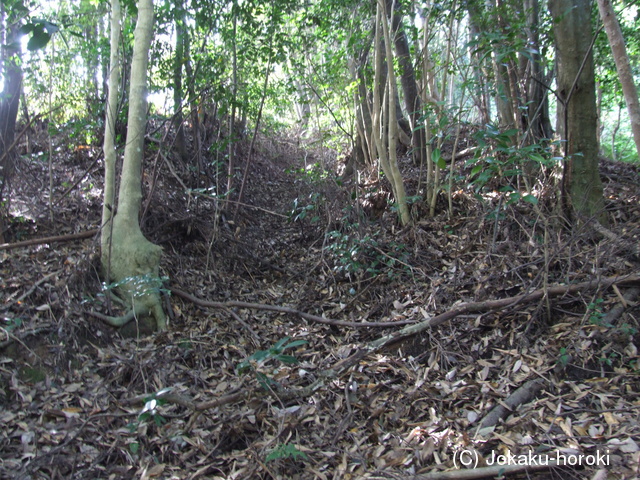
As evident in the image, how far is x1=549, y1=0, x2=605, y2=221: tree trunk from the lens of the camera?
170 inches

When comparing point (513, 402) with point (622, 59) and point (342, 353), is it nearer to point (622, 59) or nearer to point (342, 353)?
point (342, 353)

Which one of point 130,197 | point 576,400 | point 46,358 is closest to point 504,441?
point 576,400

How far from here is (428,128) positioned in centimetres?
569

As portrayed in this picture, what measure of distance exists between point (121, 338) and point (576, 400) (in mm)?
3757

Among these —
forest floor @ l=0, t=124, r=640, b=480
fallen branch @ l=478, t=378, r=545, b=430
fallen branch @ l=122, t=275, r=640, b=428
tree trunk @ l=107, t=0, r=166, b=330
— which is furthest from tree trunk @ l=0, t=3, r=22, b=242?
fallen branch @ l=478, t=378, r=545, b=430

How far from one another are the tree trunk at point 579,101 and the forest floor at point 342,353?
1.16ft

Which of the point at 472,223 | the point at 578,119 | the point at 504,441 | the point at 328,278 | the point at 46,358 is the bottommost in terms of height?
the point at 504,441

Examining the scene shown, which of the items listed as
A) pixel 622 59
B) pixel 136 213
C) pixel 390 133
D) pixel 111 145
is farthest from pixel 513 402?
pixel 111 145

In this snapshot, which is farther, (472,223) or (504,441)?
(472,223)

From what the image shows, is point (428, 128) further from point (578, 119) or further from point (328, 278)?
point (328, 278)

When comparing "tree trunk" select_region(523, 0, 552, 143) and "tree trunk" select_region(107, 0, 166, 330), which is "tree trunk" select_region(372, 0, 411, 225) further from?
"tree trunk" select_region(107, 0, 166, 330)

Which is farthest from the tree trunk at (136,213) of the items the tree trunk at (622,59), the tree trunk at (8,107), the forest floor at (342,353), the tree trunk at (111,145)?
the tree trunk at (622,59)

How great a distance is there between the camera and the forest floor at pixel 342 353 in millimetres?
2711

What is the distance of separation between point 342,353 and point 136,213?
2.59 metres
